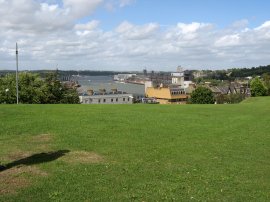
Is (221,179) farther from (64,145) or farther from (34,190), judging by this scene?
(64,145)

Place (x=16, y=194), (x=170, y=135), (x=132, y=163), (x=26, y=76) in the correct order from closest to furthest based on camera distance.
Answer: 1. (x=16, y=194)
2. (x=132, y=163)
3. (x=170, y=135)
4. (x=26, y=76)

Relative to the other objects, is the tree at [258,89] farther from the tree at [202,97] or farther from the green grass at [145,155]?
the green grass at [145,155]

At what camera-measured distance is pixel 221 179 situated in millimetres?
10312

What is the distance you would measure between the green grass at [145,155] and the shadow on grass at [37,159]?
0.71 ft

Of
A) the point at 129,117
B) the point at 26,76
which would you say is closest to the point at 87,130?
the point at 129,117

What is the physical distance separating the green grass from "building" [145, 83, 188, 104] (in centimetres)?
9684

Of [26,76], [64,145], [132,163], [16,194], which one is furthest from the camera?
[26,76]

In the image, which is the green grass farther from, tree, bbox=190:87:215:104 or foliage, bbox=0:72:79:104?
tree, bbox=190:87:215:104

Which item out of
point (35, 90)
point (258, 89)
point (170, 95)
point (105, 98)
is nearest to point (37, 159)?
point (35, 90)

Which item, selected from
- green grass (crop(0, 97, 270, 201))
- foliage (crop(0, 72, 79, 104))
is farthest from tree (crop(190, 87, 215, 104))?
green grass (crop(0, 97, 270, 201))

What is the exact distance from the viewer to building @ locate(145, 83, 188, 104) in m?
120

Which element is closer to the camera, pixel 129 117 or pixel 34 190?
pixel 34 190

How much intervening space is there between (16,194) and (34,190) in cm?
42

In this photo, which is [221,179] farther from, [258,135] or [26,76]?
[26,76]
